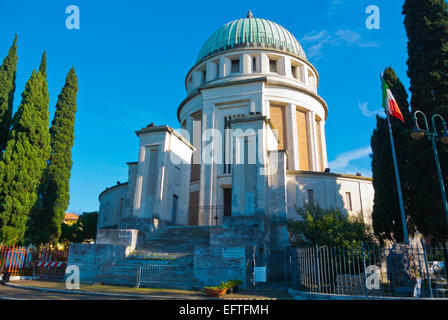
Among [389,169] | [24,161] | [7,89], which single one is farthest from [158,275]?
[7,89]

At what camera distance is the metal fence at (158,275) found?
12547 mm

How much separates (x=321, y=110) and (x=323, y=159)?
4783 millimetres

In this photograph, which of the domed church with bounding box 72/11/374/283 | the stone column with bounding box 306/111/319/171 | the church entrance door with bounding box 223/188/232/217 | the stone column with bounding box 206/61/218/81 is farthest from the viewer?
the stone column with bounding box 206/61/218/81

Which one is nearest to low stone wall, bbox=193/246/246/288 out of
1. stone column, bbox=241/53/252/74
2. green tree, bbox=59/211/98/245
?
stone column, bbox=241/53/252/74

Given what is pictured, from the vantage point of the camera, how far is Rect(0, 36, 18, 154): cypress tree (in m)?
21.4

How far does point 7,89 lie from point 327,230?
22388 millimetres

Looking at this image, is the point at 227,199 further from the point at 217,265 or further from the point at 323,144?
the point at 217,265

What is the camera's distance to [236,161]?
58.2ft

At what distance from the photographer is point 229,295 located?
10664 mm

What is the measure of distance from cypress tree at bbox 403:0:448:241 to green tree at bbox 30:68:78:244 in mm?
20257

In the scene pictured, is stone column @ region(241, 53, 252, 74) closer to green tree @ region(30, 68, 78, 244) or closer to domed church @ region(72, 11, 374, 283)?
domed church @ region(72, 11, 374, 283)
